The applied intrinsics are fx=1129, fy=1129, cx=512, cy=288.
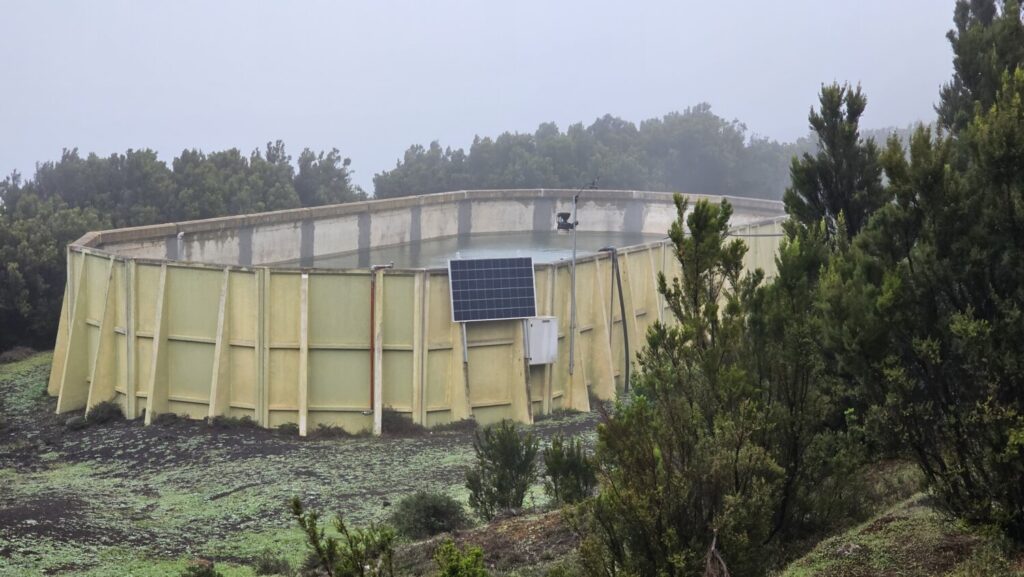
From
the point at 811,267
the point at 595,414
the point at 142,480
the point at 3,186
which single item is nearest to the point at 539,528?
the point at 811,267

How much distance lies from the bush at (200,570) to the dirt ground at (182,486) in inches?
11.3

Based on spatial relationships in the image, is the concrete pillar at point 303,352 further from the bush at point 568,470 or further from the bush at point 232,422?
the bush at point 568,470

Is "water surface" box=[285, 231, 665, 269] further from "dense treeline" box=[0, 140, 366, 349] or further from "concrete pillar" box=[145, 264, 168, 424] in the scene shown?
"concrete pillar" box=[145, 264, 168, 424]

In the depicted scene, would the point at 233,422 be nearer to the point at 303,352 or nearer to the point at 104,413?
the point at 303,352

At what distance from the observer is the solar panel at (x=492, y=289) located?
26.3 m

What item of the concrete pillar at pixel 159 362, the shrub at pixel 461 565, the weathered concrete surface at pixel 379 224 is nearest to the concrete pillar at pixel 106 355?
the concrete pillar at pixel 159 362

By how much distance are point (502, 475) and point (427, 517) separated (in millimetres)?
1823

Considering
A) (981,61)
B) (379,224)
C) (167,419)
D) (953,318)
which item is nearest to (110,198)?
(379,224)

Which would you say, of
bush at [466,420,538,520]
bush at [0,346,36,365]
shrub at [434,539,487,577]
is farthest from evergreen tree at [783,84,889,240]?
bush at [0,346,36,365]

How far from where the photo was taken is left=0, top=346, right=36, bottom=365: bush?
34.6 m

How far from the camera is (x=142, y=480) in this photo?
74.9 feet

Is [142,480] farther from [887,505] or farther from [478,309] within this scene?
[887,505]

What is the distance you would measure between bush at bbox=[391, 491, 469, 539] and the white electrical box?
9277 mm

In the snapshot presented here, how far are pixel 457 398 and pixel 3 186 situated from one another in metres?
39.3
